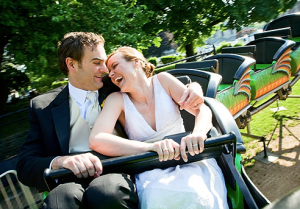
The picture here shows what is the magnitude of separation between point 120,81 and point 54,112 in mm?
512

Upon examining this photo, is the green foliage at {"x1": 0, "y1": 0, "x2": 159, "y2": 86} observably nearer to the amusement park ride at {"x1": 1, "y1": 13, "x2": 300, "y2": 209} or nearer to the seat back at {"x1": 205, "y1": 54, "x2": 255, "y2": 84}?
the amusement park ride at {"x1": 1, "y1": 13, "x2": 300, "y2": 209}

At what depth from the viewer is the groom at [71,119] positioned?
54.6 inches

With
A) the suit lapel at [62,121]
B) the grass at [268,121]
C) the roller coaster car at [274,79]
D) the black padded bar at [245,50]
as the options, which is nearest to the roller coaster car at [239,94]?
the roller coaster car at [274,79]

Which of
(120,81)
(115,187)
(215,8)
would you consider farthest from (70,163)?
(215,8)

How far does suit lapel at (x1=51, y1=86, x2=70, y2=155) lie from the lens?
173 centimetres

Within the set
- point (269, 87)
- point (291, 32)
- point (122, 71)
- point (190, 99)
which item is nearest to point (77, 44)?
point (122, 71)

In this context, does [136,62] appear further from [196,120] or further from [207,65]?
[207,65]

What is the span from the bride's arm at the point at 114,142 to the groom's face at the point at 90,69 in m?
0.21

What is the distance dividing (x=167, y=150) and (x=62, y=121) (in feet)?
2.83

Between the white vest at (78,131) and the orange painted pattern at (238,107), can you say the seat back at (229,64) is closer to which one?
the orange painted pattern at (238,107)

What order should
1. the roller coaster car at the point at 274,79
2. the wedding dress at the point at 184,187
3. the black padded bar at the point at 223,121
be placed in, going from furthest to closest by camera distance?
the roller coaster car at the point at 274,79 < the black padded bar at the point at 223,121 < the wedding dress at the point at 184,187

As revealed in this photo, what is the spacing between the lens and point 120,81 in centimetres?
181

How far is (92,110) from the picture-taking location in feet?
6.12

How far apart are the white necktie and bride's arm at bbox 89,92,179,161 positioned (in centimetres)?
13
